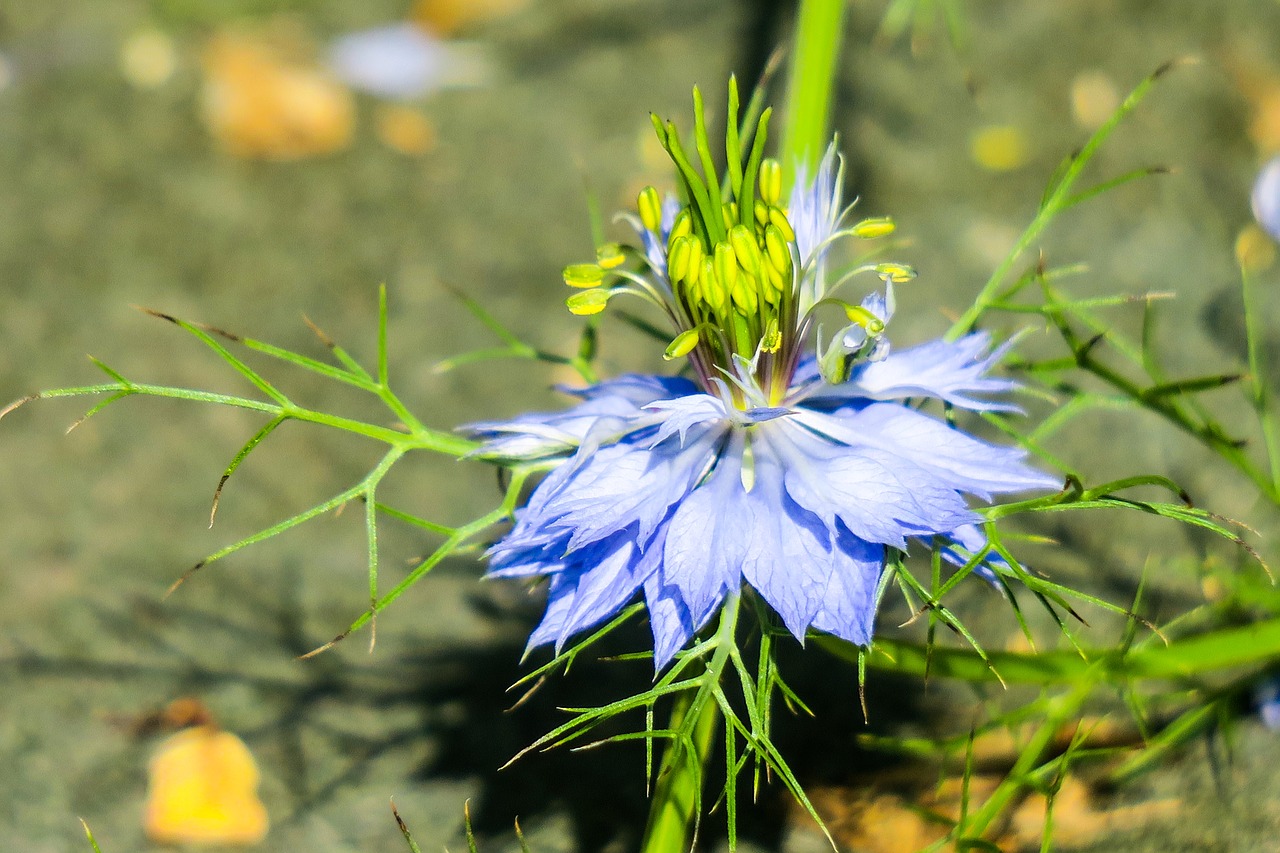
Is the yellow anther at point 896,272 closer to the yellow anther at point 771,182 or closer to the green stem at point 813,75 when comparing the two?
the yellow anther at point 771,182

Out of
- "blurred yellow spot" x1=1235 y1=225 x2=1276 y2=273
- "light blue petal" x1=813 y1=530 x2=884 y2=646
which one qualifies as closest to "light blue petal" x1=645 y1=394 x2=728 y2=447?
"light blue petal" x1=813 y1=530 x2=884 y2=646

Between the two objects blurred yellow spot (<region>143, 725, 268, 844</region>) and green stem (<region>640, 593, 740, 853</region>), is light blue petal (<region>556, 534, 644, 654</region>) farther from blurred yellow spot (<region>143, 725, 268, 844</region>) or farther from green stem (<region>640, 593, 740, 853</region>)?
blurred yellow spot (<region>143, 725, 268, 844</region>)

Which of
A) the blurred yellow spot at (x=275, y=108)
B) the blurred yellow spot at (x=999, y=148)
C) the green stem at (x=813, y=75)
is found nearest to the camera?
the green stem at (x=813, y=75)

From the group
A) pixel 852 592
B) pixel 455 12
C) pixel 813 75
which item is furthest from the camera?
pixel 455 12

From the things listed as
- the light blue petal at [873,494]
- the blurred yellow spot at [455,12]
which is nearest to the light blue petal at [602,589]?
the light blue petal at [873,494]

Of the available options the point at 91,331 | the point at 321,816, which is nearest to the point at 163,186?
the point at 91,331

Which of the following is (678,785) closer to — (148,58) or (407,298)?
(407,298)

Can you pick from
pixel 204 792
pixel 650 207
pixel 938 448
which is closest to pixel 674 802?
pixel 938 448
